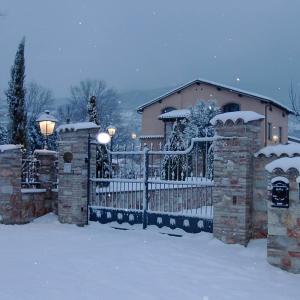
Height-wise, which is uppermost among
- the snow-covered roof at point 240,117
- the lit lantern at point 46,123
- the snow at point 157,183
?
the lit lantern at point 46,123

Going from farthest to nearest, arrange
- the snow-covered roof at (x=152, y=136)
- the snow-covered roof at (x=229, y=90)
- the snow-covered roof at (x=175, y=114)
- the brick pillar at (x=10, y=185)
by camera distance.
Result: the snow-covered roof at (x=152, y=136) → the snow-covered roof at (x=175, y=114) → the snow-covered roof at (x=229, y=90) → the brick pillar at (x=10, y=185)

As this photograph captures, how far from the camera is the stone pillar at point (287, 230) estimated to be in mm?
6207

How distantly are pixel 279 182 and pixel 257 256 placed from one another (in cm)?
135

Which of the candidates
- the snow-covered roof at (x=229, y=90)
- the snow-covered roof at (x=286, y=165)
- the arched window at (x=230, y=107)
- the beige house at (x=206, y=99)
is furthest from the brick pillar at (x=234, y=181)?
the arched window at (x=230, y=107)

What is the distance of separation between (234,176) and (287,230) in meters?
1.53

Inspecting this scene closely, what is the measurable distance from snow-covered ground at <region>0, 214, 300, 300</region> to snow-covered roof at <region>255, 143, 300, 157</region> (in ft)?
5.09

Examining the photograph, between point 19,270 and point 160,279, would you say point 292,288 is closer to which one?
point 160,279

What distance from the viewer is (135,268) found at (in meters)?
6.14

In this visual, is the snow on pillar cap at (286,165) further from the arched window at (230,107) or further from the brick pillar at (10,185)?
the arched window at (230,107)

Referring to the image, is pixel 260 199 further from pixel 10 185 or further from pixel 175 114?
pixel 175 114

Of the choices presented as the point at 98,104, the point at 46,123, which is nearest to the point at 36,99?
the point at 98,104

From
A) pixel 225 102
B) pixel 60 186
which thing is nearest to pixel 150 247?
pixel 60 186

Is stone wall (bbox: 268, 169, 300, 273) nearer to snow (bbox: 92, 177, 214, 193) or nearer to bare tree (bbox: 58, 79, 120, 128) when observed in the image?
snow (bbox: 92, 177, 214, 193)

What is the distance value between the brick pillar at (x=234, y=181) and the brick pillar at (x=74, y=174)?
3.43 metres
